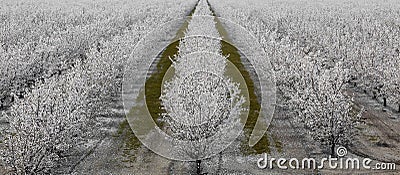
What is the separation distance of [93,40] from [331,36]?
34249mm

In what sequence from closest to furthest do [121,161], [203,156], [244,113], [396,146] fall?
[203,156]
[121,161]
[396,146]
[244,113]

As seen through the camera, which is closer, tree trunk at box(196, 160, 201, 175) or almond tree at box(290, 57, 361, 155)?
tree trunk at box(196, 160, 201, 175)

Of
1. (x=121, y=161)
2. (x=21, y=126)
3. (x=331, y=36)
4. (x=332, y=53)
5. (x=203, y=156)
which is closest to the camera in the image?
(x=21, y=126)

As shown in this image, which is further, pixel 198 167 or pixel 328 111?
pixel 328 111

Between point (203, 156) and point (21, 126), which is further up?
point (21, 126)

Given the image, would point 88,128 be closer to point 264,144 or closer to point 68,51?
point 264,144

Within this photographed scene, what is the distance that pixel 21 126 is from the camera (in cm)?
2798

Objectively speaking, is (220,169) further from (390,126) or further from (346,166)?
(390,126)

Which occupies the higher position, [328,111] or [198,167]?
[328,111]

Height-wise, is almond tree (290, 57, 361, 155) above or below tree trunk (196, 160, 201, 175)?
above

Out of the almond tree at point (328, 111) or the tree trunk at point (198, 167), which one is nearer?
the tree trunk at point (198, 167)

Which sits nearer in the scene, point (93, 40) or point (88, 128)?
point (88, 128)

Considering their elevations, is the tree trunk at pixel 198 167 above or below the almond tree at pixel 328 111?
below

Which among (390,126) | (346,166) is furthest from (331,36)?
(346,166)
